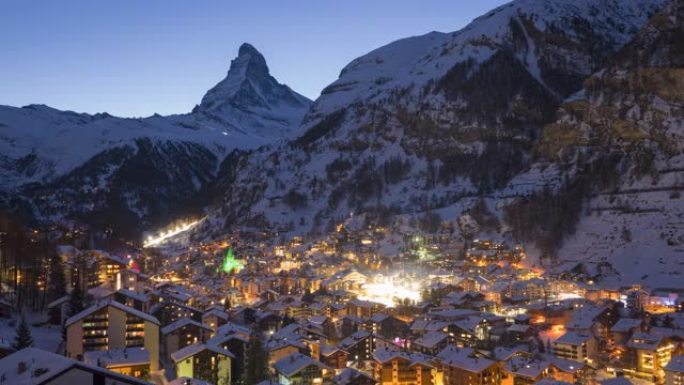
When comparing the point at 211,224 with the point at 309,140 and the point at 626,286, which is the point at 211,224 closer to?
the point at 309,140

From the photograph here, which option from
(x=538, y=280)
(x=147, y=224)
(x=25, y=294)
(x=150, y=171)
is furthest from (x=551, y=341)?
(x=150, y=171)

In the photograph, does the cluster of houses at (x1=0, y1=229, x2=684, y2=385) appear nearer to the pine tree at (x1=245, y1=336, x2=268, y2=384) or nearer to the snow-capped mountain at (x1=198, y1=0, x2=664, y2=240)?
the pine tree at (x1=245, y1=336, x2=268, y2=384)

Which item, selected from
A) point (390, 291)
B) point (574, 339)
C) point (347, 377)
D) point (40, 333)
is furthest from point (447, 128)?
point (40, 333)

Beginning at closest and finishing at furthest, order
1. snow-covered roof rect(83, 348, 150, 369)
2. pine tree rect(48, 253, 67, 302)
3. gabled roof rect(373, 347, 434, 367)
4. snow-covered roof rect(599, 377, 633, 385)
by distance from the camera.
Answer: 1. snow-covered roof rect(83, 348, 150, 369)
2. snow-covered roof rect(599, 377, 633, 385)
3. gabled roof rect(373, 347, 434, 367)
4. pine tree rect(48, 253, 67, 302)

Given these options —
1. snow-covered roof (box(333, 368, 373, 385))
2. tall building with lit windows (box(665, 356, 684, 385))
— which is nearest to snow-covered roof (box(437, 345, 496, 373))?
snow-covered roof (box(333, 368, 373, 385))

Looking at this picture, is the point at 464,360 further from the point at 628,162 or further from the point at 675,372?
the point at 628,162

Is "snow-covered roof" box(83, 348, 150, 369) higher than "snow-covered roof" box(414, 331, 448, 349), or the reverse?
"snow-covered roof" box(83, 348, 150, 369)
